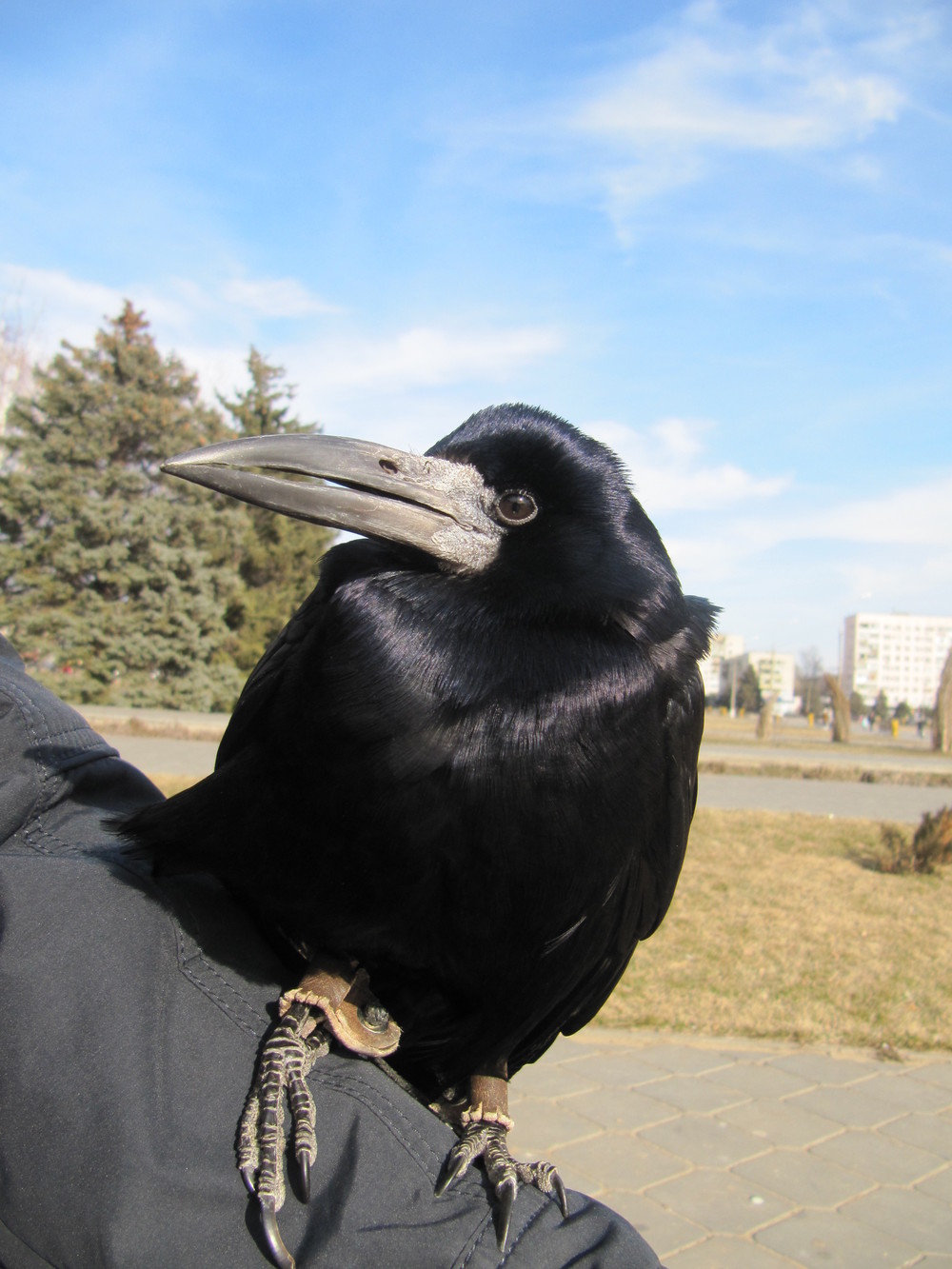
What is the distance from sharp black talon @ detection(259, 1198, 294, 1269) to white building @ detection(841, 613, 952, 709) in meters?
125

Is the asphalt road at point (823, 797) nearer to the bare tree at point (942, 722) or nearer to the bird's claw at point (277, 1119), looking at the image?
→ the bird's claw at point (277, 1119)

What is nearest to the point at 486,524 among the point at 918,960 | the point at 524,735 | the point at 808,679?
the point at 524,735

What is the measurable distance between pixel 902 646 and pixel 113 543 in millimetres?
119097

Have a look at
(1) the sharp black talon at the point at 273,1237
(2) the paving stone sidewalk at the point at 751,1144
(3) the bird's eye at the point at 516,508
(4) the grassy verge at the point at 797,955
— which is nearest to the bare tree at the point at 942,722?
(4) the grassy verge at the point at 797,955

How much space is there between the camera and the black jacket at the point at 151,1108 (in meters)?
1.06

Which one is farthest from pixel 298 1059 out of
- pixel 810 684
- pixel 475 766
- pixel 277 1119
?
pixel 810 684

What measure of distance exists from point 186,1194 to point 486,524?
3.62ft

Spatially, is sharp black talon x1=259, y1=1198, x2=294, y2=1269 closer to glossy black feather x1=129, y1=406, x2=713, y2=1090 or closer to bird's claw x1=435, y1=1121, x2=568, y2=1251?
bird's claw x1=435, y1=1121, x2=568, y2=1251

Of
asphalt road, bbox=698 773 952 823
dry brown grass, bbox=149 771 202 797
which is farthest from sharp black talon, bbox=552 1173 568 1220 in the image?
asphalt road, bbox=698 773 952 823

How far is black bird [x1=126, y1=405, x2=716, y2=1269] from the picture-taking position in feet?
4.67

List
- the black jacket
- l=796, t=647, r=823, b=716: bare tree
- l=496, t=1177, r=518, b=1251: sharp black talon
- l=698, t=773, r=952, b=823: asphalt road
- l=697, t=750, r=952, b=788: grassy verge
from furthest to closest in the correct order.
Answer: l=796, t=647, r=823, b=716: bare tree < l=697, t=750, r=952, b=788: grassy verge < l=698, t=773, r=952, b=823: asphalt road < l=496, t=1177, r=518, b=1251: sharp black talon < the black jacket

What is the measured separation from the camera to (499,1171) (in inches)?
56.7

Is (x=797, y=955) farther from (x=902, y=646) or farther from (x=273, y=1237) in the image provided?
(x=902, y=646)

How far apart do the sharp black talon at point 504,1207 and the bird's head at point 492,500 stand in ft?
2.66
